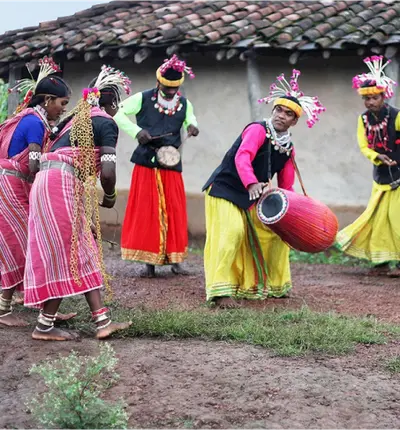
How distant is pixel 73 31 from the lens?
42.5 ft

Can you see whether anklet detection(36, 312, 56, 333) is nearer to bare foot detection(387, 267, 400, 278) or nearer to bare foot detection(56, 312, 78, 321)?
bare foot detection(56, 312, 78, 321)

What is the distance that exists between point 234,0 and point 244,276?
7.14m

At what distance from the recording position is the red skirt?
8375 millimetres

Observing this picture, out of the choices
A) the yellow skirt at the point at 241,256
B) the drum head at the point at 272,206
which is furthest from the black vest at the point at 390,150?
the drum head at the point at 272,206

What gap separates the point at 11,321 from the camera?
5.86 metres

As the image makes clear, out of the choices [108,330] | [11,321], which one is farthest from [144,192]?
[108,330]

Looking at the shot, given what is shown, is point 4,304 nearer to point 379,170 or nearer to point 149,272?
point 149,272

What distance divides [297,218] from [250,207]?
0.58 meters

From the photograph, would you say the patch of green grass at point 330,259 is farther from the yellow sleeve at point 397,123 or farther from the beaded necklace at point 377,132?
the yellow sleeve at point 397,123

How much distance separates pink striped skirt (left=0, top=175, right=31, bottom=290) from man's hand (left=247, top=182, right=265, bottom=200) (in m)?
1.60

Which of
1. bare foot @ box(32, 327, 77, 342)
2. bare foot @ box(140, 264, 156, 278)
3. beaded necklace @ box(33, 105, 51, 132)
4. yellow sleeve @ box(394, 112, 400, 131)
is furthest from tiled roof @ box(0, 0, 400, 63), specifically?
bare foot @ box(32, 327, 77, 342)

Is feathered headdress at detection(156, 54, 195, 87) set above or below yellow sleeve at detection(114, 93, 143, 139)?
above

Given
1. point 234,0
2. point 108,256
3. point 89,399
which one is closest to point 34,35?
point 234,0

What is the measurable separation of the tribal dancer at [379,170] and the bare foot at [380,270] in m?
0.15
